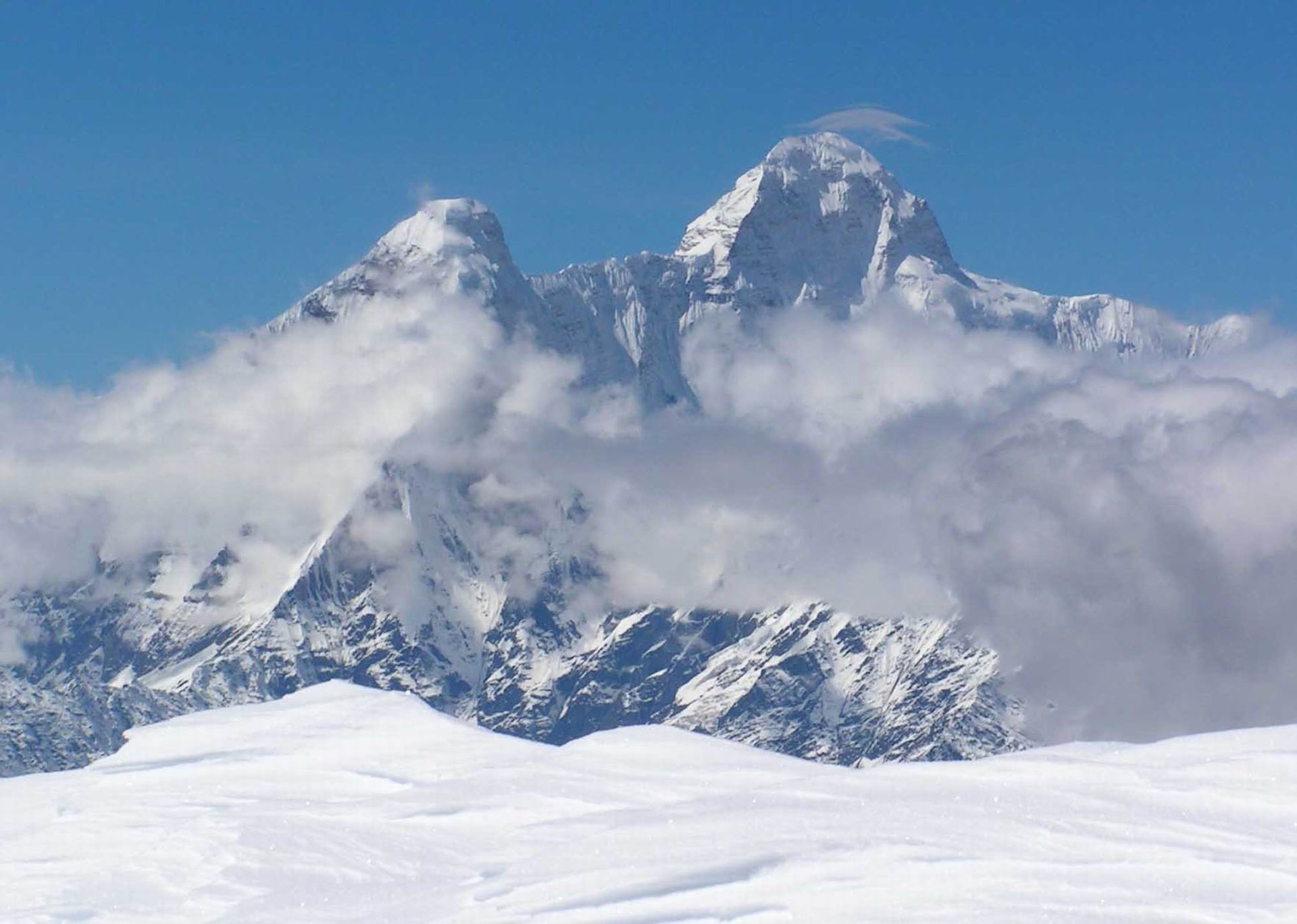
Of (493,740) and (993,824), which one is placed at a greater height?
(493,740)

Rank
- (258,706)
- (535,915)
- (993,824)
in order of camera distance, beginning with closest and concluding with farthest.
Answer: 1. (535,915)
2. (993,824)
3. (258,706)

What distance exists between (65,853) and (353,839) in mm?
7061

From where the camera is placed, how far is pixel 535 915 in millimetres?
41500

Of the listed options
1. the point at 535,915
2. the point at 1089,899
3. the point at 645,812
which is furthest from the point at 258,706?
the point at 1089,899

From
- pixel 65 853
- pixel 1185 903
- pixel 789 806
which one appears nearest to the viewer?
pixel 1185 903

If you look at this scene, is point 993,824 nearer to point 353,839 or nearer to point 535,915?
point 535,915

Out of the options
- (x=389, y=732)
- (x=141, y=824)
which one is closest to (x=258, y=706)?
(x=389, y=732)

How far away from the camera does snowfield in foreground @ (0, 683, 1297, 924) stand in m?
40.7

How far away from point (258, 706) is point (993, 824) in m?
32.0

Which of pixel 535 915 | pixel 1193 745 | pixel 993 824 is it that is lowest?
pixel 535 915

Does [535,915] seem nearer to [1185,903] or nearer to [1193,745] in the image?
[1185,903]

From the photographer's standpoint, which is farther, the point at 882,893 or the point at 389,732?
the point at 389,732

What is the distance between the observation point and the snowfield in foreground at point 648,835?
4069 cm

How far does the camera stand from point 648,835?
151 ft
